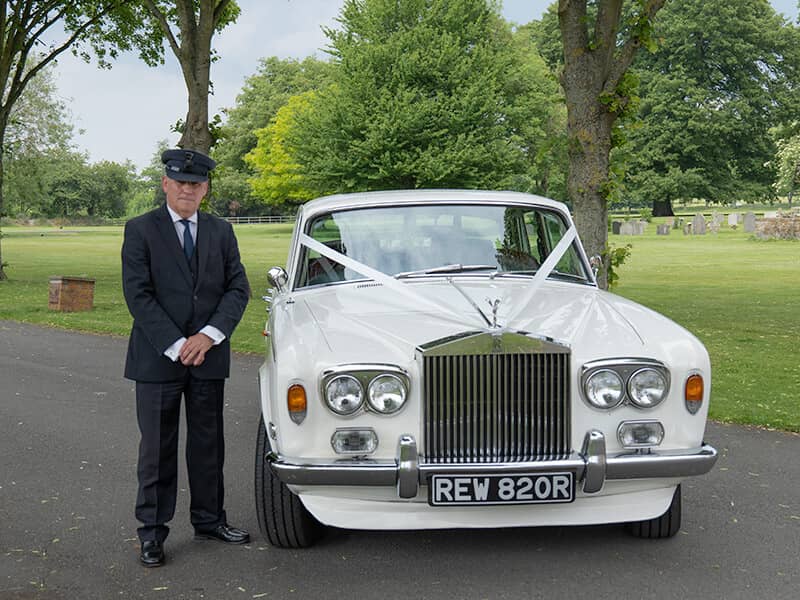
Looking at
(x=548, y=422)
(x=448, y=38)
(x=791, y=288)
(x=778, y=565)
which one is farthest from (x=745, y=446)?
(x=448, y=38)

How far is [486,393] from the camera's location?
4.38 meters

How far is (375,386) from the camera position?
4352 millimetres

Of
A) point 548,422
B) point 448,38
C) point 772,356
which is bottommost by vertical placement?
point 772,356

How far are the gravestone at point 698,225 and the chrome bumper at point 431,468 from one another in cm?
4775

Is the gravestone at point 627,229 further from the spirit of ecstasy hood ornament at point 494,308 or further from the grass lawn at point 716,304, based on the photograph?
the spirit of ecstasy hood ornament at point 494,308

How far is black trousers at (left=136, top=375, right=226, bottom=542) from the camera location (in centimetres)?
472

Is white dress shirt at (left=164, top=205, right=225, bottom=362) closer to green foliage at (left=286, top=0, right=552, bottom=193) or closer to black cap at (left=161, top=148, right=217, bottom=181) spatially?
black cap at (left=161, top=148, right=217, bottom=181)

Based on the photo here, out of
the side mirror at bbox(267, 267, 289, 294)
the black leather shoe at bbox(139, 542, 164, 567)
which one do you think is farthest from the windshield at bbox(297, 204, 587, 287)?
the black leather shoe at bbox(139, 542, 164, 567)

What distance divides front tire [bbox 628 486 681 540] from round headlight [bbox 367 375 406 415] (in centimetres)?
155

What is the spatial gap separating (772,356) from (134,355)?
9.31 meters

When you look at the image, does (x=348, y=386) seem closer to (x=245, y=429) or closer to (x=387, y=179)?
(x=245, y=429)

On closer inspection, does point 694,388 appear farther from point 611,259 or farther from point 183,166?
point 611,259

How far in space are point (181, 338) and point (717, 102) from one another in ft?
223

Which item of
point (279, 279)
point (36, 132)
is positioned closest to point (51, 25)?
point (279, 279)
